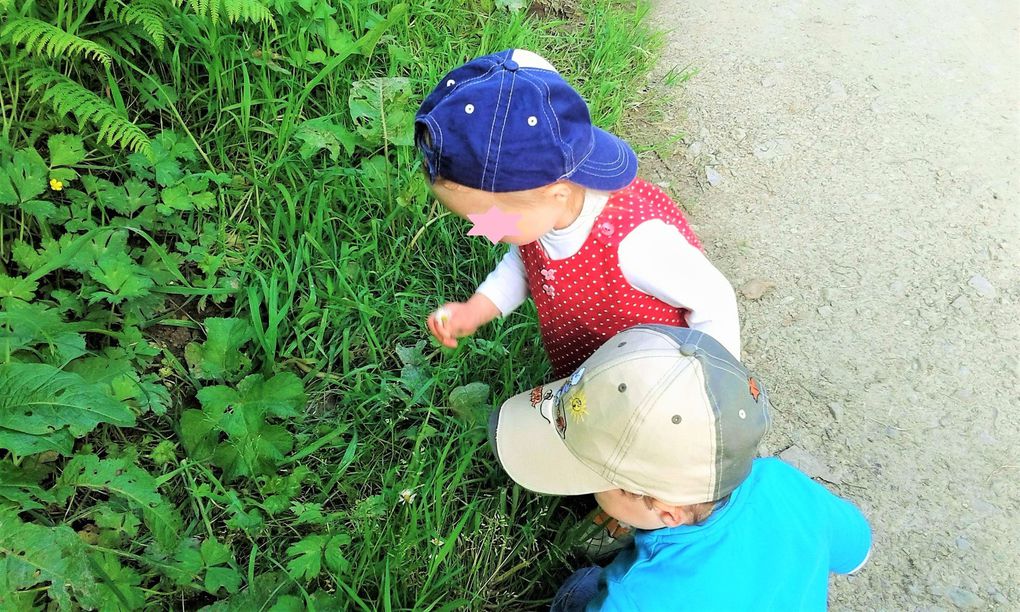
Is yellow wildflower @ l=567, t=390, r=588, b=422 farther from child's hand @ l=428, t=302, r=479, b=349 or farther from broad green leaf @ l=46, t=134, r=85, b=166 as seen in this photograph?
broad green leaf @ l=46, t=134, r=85, b=166

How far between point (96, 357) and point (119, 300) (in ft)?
0.55

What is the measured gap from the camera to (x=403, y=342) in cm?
214

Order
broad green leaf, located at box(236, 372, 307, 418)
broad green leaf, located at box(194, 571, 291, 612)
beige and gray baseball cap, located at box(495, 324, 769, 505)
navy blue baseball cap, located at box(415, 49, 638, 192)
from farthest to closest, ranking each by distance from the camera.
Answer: broad green leaf, located at box(236, 372, 307, 418) → broad green leaf, located at box(194, 571, 291, 612) → navy blue baseball cap, located at box(415, 49, 638, 192) → beige and gray baseball cap, located at box(495, 324, 769, 505)

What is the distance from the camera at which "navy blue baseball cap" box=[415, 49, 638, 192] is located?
1262 millimetres

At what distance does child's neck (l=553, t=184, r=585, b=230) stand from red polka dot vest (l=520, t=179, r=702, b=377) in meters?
0.05

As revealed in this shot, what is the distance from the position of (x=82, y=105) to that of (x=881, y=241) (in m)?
2.73

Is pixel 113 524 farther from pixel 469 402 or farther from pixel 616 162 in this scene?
pixel 616 162

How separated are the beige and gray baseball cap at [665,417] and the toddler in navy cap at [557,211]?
0.81 feet

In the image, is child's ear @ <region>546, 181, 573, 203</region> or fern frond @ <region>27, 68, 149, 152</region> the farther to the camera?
fern frond @ <region>27, 68, 149, 152</region>

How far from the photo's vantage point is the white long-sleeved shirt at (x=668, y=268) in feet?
4.81

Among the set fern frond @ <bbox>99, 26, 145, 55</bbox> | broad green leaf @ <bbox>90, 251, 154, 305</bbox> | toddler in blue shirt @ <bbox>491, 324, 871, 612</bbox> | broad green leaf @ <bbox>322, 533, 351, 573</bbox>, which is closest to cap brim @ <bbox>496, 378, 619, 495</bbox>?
toddler in blue shirt @ <bbox>491, 324, 871, 612</bbox>

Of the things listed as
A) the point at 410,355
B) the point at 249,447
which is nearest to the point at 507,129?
the point at 410,355

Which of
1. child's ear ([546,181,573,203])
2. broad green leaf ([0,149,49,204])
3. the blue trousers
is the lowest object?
the blue trousers

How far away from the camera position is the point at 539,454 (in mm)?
1377
